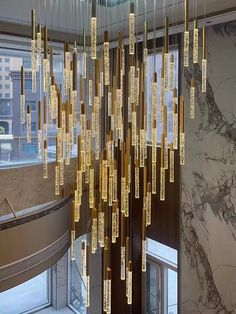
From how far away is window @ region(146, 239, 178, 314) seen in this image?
7.10 m

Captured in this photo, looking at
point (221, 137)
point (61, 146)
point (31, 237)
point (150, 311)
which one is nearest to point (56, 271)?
point (150, 311)

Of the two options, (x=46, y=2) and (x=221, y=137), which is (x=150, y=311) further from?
(x=46, y=2)

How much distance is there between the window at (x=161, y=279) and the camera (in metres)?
7.10

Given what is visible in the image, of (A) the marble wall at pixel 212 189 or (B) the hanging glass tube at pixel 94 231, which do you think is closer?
(B) the hanging glass tube at pixel 94 231

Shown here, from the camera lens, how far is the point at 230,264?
226 inches

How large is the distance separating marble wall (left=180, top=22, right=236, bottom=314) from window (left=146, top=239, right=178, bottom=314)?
1.79ft

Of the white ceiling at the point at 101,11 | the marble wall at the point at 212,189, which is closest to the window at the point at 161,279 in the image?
the marble wall at the point at 212,189

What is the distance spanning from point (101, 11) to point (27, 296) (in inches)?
268

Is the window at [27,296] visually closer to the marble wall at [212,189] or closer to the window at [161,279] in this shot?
the window at [161,279]

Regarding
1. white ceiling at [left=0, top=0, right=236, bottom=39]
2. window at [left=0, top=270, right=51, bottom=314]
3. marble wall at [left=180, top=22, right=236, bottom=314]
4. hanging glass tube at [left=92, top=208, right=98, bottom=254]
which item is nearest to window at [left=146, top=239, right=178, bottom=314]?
marble wall at [left=180, top=22, right=236, bottom=314]

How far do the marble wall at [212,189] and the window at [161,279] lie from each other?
55 cm

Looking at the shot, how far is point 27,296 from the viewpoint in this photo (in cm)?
921

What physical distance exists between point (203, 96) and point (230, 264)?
2.51 metres

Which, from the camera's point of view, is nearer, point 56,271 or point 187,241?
point 187,241
